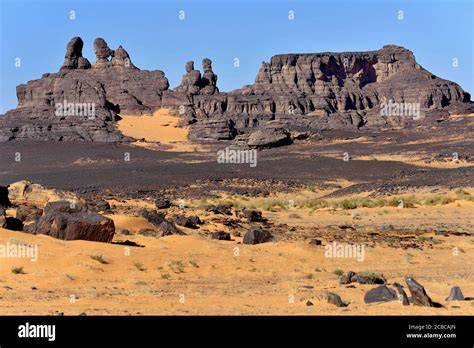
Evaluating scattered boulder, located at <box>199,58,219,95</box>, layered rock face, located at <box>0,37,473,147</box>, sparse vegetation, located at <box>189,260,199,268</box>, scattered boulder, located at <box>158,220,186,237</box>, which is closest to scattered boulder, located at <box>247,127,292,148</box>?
layered rock face, located at <box>0,37,473,147</box>

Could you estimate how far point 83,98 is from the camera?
111 meters

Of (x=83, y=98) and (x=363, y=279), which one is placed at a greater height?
(x=83, y=98)

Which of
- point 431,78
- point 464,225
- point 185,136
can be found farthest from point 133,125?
point 464,225

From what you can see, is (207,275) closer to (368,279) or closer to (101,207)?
(368,279)

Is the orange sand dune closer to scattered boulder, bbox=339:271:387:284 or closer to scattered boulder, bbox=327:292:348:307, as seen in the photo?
scattered boulder, bbox=339:271:387:284

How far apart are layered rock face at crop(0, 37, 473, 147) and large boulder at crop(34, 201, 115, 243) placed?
7091 centimetres

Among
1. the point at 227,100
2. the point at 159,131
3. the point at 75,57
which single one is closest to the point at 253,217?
the point at 159,131

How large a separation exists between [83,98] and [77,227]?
9514cm

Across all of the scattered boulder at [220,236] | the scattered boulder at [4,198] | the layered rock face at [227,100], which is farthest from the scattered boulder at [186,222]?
the layered rock face at [227,100]

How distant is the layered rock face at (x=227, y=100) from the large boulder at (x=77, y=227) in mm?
70913

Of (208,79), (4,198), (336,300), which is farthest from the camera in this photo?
(208,79)

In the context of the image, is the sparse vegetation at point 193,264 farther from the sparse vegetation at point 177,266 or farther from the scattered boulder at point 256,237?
the scattered boulder at point 256,237
